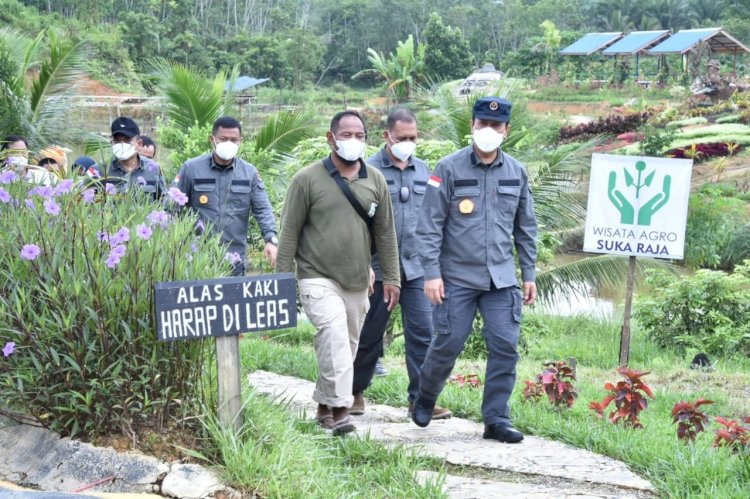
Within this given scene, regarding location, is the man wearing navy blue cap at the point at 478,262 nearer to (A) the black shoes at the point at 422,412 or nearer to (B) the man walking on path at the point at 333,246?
(A) the black shoes at the point at 422,412

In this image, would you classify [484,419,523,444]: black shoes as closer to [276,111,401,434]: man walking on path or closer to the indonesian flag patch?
[276,111,401,434]: man walking on path

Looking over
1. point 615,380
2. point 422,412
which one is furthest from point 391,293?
point 615,380

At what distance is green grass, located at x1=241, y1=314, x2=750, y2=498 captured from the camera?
4527 millimetres

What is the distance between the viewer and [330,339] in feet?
17.3

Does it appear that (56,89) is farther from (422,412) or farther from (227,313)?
(227,313)

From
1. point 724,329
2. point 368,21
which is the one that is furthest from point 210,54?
point 724,329

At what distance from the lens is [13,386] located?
4234mm

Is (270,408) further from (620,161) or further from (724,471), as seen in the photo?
(620,161)

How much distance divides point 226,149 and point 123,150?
91 cm

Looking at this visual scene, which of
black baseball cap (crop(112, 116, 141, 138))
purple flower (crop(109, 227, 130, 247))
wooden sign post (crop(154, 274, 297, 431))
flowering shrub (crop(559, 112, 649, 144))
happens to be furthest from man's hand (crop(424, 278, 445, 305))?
flowering shrub (crop(559, 112, 649, 144))

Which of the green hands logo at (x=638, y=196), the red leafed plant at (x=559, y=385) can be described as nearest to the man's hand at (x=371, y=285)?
the red leafed plant at (x=559, y=385)

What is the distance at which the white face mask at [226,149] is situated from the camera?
712 cm

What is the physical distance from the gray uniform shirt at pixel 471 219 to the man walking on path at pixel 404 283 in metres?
0.52

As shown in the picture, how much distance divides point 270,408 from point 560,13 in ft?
254
